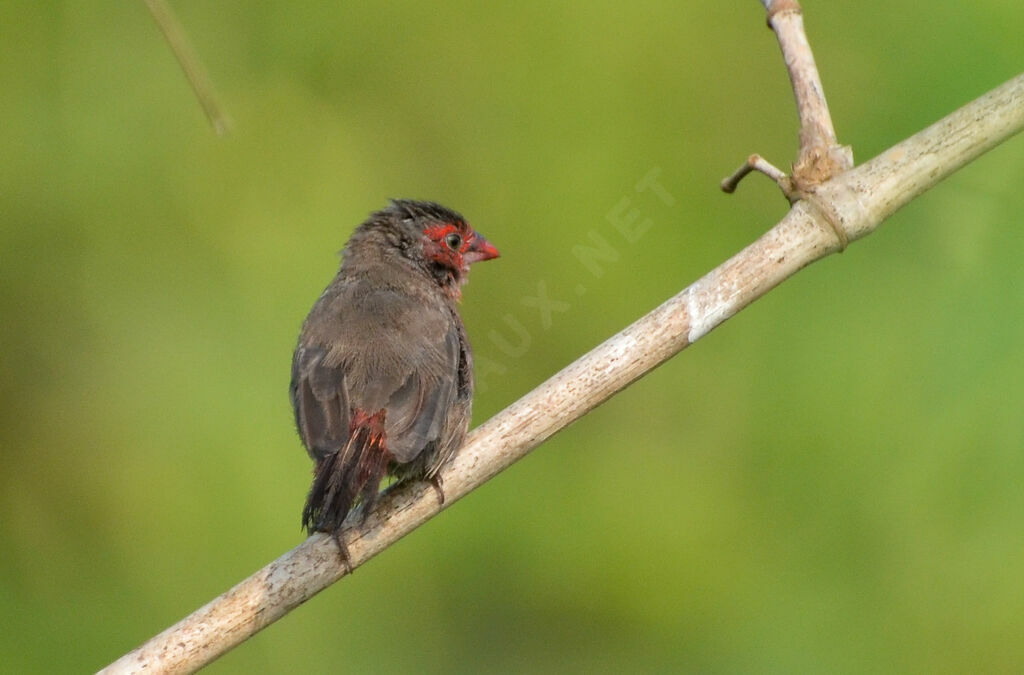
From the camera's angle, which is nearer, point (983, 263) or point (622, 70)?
point (983, 263)

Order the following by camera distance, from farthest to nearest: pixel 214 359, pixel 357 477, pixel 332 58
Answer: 1. pixel 332 58
2. pixel 214 359
3. pixel 357 477

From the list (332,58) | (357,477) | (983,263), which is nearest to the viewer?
(357,477)

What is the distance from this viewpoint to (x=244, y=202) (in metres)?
5.88

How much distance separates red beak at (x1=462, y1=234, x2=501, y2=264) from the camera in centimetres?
507

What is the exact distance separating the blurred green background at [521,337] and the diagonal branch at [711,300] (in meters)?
1.35

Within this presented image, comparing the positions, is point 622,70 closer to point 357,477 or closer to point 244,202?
point 244,202

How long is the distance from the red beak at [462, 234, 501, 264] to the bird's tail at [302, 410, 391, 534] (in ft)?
3.95

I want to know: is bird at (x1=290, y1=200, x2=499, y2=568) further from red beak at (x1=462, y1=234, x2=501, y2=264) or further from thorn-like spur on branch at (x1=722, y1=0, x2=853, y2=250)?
thorn-like spur on branch at (x1=722, y1=0, x2=853, y2=250)

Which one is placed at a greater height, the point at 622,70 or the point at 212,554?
the point at 622,70

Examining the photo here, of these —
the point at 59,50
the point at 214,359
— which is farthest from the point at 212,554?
the point at 59,50

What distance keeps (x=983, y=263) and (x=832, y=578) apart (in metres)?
1.38

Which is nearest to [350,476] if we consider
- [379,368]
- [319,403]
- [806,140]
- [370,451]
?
[370,451]

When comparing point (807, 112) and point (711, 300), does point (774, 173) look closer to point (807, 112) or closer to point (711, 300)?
point (807, 112)

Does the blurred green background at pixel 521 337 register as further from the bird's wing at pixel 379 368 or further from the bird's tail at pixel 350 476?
the bird's tail at pixel 350 476
